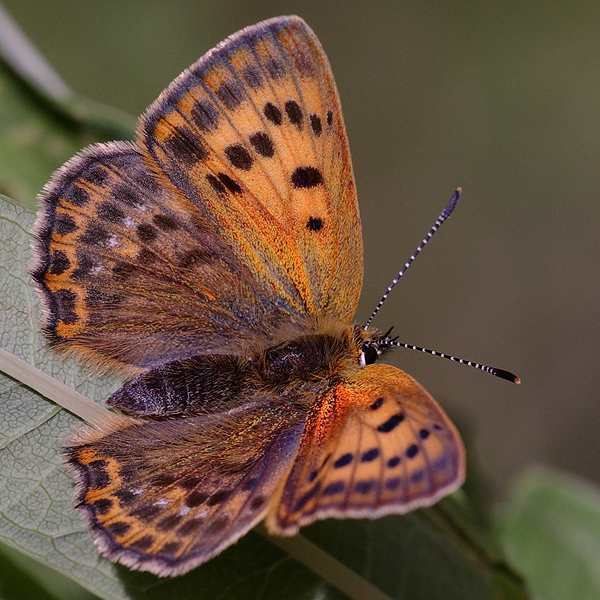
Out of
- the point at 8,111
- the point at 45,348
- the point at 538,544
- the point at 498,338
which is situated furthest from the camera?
the point at 498,338

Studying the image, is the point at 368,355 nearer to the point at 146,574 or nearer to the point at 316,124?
the point at 316,124

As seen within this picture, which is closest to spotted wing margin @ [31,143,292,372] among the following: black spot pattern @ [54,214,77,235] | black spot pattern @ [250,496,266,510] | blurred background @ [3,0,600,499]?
black spot pattern @ [54,214,77,235]

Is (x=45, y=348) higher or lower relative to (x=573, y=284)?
lower

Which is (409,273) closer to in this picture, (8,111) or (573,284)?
(573,284)

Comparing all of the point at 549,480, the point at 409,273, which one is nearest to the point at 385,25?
the point at 409,273

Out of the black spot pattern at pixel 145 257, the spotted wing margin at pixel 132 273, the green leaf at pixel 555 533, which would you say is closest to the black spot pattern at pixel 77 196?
the spotted wing margin at pixel 132 273

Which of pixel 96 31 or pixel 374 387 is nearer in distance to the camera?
pixel 374 387
